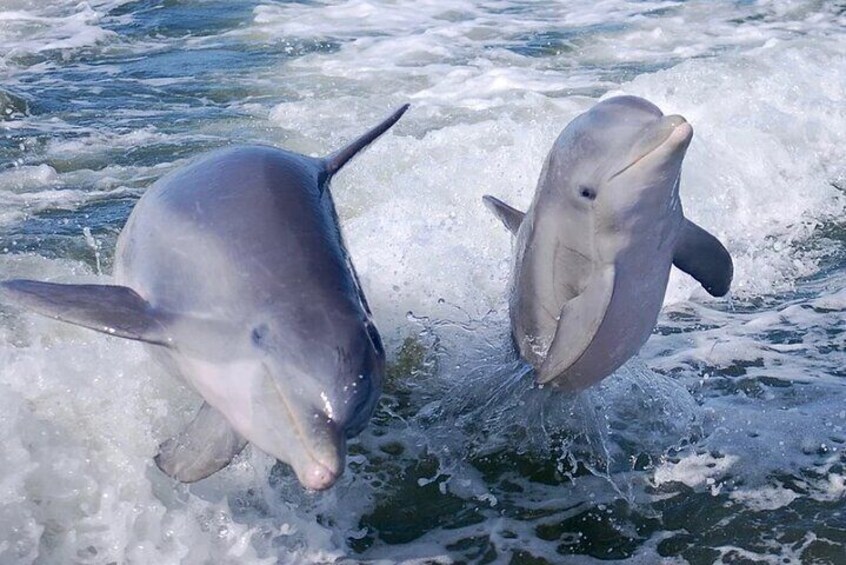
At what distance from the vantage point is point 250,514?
631 centimetres

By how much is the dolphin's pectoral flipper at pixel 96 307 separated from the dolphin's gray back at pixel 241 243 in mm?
119

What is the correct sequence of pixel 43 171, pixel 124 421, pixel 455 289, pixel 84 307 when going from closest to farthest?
pixel 84 307 < pixel 124 421 < pixel 455 289 < pixel 43 171

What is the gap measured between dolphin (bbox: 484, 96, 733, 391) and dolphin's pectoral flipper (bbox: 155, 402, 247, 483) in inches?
82.7

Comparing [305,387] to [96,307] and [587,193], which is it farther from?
[587,193]

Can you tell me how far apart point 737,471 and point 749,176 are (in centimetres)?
652

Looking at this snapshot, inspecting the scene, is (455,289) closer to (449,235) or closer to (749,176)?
(449,235)

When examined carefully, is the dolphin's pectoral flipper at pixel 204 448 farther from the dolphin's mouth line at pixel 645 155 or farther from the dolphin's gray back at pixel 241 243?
the dolphin's mouth line at pixel 645 155

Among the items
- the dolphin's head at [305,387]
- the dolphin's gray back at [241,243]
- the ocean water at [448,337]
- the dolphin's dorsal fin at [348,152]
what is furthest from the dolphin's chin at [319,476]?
the dolphin's dorsal fin at [348,152]

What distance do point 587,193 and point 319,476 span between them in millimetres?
2665

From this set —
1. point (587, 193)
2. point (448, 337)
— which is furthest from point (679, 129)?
point (448, 337)

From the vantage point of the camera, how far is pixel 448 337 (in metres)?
8.34

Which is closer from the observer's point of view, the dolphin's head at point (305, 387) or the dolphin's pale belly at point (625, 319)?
the dolphin's head at point (305, 387)

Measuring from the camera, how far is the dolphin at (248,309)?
4.65 meters

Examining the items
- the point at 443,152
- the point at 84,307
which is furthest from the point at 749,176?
the point at 84,307
